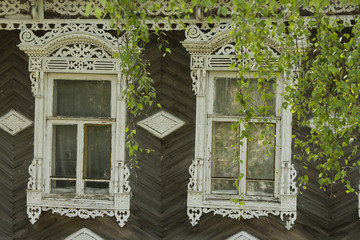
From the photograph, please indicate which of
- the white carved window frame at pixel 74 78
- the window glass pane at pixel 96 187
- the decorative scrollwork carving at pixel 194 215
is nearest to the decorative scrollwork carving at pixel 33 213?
the white carved window frame at pixel 74 78

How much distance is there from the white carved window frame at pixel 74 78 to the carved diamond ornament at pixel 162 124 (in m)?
0.29

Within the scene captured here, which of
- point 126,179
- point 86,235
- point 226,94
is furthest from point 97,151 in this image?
point 226,94

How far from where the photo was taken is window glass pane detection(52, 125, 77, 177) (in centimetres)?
713

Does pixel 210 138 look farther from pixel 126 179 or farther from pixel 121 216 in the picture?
pixel 121 216

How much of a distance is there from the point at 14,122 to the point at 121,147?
1300 millimetres

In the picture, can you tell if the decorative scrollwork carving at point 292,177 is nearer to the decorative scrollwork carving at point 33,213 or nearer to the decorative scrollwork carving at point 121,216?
the decorative scrollwork carving at point 121,216

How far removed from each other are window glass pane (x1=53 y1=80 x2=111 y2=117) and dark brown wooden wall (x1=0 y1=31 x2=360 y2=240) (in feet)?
1.12

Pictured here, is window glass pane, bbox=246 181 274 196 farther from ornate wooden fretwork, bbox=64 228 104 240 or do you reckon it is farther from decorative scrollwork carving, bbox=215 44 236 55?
ornate wooden fretwork, bbox=64 228 104 240

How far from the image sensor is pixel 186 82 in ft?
22.8

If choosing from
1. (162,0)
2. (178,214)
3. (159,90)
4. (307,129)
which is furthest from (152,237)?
(162,0)

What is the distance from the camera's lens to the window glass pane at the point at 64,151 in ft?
23.4

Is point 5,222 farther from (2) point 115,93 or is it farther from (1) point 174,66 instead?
(1) point 174,66

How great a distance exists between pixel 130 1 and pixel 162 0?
5.51ft

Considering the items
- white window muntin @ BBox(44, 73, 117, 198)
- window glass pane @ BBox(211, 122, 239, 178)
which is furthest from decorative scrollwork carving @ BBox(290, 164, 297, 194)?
white window muntin @ BBox(44, 73, 117, 198)
